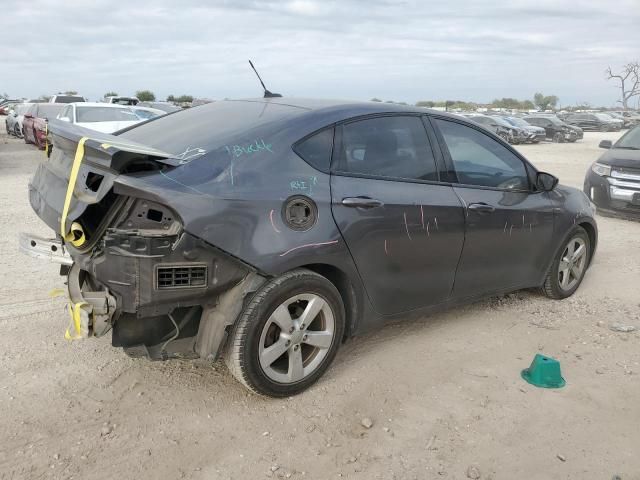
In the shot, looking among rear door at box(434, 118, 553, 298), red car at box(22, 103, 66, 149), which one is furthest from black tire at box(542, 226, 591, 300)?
red car at box(22, 103, 66, 149)

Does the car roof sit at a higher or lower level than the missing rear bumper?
higher

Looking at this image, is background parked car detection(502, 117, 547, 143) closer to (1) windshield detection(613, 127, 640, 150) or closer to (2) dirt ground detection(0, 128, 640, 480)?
(1) windshield detection(613, 127, 640, 150)

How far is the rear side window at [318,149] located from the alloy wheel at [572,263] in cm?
278

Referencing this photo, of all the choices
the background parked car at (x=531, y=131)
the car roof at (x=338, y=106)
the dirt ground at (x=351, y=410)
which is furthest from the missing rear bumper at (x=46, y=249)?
the background parked car at (x=531, y=131)

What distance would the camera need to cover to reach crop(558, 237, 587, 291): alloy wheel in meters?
5.13

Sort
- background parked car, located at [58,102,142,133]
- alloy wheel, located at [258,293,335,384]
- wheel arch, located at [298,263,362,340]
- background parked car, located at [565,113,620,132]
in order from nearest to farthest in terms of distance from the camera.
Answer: alloy wheel, located at [258,293,335,384], wheel arch, located at [298,263,362,340], background parked car, located at [58,102,142,133], background parked car, located at [565,113,620,132]

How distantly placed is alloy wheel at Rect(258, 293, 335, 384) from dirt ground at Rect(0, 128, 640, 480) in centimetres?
20

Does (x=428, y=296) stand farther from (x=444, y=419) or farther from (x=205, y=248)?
(x=205, y=248)

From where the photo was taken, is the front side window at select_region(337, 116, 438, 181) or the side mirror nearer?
the front side window at select_region(337, 116, 438, 181)

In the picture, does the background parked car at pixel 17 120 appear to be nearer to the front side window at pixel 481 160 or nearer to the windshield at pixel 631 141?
the windshield at pixel 631 141

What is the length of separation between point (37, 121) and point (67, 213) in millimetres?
17454

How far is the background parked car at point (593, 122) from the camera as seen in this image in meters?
42.9

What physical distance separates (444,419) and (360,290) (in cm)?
90

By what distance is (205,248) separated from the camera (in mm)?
2852
